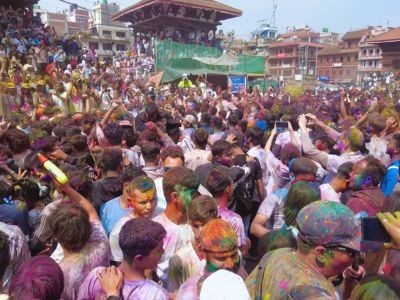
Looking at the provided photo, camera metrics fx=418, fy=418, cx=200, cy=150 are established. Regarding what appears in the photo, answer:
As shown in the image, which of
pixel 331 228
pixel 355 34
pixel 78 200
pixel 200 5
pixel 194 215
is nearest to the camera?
pixel 331 228

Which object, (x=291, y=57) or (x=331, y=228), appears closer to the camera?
(x=331, y=228)

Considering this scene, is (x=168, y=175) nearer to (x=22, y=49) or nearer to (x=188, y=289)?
(x=188, y=289)

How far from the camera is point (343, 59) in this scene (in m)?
82.4

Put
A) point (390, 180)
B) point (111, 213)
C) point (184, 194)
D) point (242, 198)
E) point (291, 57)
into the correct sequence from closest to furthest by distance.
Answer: point (184, 194) → point (111, 213) → point (390, 180) → point (242, 198) → point (291, 57)

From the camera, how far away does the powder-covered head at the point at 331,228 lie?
206 cm

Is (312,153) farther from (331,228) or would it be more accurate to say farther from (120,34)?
(120,34)

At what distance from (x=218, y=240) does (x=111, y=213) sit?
1657 mm

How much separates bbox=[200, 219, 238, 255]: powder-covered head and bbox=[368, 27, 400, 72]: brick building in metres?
47.7

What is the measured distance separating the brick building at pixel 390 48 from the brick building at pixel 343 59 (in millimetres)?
31067

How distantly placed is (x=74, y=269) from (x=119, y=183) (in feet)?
4.90

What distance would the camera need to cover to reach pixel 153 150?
14.6 feet

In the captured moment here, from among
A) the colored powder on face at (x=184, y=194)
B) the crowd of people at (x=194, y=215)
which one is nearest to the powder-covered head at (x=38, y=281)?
the crowd of people at (x=194, y=215)

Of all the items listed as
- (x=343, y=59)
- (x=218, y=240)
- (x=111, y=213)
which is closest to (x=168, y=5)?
(x=111, y=213)

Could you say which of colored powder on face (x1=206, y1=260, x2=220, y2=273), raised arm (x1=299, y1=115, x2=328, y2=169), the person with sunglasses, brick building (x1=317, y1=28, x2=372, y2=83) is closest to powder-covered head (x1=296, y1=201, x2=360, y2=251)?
the person with sunglasses
